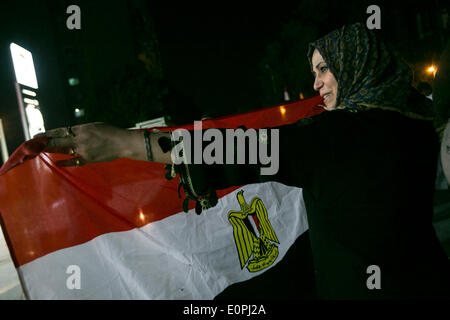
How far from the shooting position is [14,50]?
6.73 meters

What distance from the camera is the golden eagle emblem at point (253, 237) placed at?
291 centimetres

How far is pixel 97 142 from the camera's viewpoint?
3.82ft

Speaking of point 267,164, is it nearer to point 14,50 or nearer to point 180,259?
point 180,259

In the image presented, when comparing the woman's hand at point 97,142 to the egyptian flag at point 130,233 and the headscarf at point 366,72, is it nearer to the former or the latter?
the egyptian flag at point 130,233

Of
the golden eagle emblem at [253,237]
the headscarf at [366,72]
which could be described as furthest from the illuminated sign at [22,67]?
the headscarf at [366,72]

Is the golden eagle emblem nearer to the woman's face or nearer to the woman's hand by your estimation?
the woman's face

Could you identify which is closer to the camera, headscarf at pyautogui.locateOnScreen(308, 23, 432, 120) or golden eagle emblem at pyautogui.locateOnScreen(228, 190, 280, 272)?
headscarf at pyautogui.locateOnScreen(308, 23, 432, 120)

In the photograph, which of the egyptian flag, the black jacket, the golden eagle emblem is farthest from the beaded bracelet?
the golden eagle emblem

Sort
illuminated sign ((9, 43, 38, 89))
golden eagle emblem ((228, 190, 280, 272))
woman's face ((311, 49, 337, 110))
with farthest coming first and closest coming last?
illuminated sign ((9, 43, 38, 89)), golden eagle emblem ((228, 190, 280, 272)), woman's face ((311, 49, 337, 110))

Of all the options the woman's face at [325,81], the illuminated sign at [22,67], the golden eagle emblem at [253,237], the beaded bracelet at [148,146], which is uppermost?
the illuminated sign at [22,67]

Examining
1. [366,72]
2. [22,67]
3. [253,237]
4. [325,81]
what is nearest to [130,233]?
[253,237]

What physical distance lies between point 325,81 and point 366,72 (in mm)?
207

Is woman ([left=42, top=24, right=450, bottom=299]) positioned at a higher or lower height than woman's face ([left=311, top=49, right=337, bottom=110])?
lower

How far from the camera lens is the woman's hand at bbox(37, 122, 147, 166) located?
1.16m
